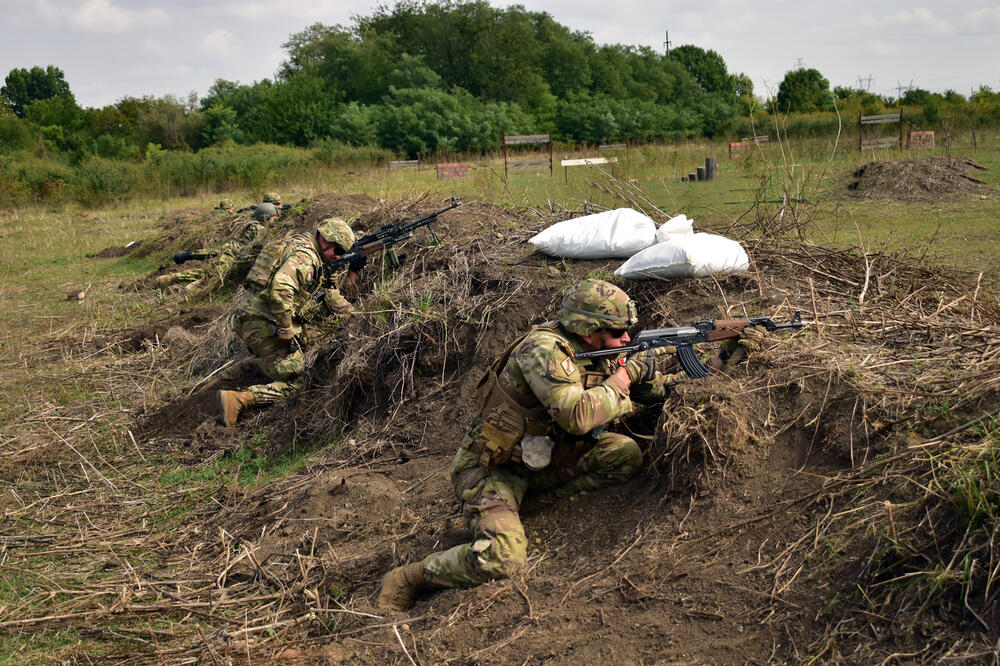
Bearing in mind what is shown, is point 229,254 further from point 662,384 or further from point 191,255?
point 662,384

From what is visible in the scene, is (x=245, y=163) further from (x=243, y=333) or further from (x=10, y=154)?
(x=243, y=333)

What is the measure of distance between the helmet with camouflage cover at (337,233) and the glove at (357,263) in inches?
6.3

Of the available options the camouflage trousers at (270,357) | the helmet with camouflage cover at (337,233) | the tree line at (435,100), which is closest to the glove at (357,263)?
the helmet with camouflage cover at (337,233)

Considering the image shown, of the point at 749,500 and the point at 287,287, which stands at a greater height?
the point at 287,287

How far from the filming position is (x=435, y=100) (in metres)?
36.2

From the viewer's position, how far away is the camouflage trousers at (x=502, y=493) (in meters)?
3.65

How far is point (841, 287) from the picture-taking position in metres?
5.27

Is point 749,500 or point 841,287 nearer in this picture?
point 749,500

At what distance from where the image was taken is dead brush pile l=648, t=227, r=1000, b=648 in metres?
2.59

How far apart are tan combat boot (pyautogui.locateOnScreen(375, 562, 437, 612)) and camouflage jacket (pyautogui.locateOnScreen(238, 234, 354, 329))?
396cm

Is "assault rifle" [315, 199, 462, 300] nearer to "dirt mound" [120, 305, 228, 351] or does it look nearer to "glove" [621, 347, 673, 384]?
"dirt mound" [120, 305, 228, 351]

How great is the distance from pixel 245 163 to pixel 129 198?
13.9 feet

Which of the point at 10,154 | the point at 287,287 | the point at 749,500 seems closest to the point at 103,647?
the point at 749,500

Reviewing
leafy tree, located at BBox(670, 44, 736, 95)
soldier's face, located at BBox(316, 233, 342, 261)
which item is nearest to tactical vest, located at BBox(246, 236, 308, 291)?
soldier's face, located at BBox(316, 233, 342, 261)
